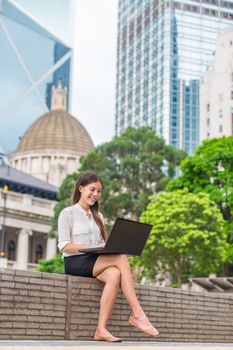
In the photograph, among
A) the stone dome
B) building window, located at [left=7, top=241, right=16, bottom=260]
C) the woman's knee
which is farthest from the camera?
the stone dome

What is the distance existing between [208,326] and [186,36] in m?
128

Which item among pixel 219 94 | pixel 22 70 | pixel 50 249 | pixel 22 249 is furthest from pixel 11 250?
pixel 22 70

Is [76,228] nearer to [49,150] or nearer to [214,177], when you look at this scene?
[214,177]

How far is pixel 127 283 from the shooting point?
7.59m

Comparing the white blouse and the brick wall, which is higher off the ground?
the white blouse

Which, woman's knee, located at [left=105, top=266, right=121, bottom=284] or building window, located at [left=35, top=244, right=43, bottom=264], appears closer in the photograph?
woman's knee, located at [left=105, top=266, right=121, bottom=284]

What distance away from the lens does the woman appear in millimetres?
7543

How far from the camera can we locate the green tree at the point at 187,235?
37.6 m

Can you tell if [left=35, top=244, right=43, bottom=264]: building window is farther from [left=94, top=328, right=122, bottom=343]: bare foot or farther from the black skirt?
[left=94, top=328, right=122, bottom=343]: bare foot

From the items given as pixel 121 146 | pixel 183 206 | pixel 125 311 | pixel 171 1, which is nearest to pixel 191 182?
pixel 183 206

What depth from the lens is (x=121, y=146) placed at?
5241 cm

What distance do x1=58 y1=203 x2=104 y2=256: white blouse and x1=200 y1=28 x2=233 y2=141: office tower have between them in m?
91.3

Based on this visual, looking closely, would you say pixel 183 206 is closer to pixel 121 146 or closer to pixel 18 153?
pixel 121 146

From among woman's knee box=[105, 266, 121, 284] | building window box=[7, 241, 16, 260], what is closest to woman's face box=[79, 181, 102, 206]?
woman's knee box=[105, 266, 121, 284]
